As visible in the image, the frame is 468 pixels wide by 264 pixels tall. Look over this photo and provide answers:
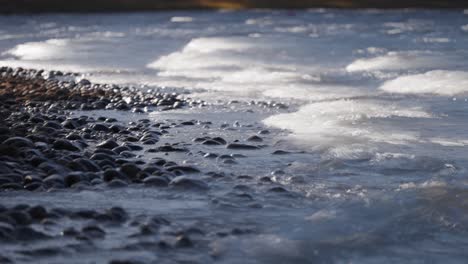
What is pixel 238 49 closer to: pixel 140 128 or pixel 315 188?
pixel 140 128

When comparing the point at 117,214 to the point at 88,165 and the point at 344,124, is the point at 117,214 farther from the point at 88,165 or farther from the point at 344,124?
the point at 344,124

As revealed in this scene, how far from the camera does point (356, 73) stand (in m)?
18.6

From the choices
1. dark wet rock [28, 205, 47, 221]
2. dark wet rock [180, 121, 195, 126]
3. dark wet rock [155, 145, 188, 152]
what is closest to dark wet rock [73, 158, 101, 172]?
dark wet rock [155, 145, 188, 152]

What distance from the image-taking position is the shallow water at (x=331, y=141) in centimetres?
559

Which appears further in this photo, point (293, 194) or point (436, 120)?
point (436, 120)

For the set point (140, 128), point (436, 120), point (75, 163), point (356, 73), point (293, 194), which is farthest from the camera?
point (356, 73)

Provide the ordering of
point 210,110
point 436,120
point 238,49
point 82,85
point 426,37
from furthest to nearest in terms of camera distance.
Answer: point 426,37 < point 238,49 < point 82,85 < point 210,110 < point 436,120

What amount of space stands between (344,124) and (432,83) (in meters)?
5.70

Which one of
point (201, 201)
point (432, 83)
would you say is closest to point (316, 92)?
point (432, 83)

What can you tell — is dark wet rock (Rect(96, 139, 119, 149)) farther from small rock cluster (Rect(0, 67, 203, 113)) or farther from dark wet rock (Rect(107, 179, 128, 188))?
small rock cluster (Rect(0, 67, 203, 113))

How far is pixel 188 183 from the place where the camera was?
6.94 m

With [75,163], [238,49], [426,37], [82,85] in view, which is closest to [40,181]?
[75,163]

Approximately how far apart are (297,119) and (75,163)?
170 inches

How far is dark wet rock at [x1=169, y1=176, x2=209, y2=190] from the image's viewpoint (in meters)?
6.91
